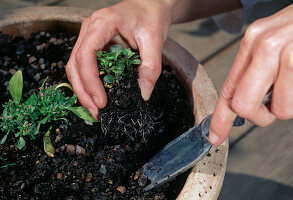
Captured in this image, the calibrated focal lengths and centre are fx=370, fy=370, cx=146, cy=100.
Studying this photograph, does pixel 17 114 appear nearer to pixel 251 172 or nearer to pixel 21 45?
pixel 21 45

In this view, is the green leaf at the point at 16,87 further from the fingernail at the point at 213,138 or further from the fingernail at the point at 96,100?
the fingernail at the point at 213,138

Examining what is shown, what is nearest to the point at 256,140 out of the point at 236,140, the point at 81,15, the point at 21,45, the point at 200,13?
→ the point at 236,140

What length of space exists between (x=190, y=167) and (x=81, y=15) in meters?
0.64

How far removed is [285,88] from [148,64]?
0.41 meters

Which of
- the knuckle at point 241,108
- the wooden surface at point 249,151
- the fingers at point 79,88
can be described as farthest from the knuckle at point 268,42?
the wooden surface at point 249,151

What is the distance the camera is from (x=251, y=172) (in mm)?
1589

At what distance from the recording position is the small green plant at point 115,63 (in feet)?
3.05

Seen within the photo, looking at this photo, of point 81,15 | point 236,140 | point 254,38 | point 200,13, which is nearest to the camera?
point 254,38

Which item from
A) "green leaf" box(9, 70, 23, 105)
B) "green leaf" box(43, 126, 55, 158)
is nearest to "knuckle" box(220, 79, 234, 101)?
"green leaf" box(43, 126, 55, 158)

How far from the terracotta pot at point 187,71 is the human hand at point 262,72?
215mm

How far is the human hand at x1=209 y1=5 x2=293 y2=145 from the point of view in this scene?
638 mm

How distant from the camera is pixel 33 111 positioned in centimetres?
106

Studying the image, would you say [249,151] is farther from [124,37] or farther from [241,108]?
[241,108]

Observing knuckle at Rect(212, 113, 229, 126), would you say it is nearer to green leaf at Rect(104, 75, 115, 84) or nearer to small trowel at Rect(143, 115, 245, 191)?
small trowel at Rect(143, 115, 245, 191)
